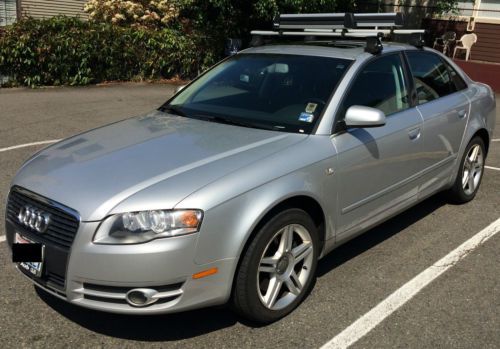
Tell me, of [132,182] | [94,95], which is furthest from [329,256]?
[94,95]

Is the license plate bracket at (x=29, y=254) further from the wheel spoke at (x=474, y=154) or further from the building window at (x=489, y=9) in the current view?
the building window at (x=489, y=9)

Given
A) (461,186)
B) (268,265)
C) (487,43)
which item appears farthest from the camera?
(487,43)

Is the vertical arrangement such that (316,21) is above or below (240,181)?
above

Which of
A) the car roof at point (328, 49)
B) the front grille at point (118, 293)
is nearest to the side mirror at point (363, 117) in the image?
the car roof at point (328, 49)

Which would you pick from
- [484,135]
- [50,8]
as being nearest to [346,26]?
[484,135]

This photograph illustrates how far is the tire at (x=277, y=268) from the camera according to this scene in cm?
303

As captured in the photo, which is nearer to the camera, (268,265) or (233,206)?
(233,206)

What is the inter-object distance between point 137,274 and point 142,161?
739 mm

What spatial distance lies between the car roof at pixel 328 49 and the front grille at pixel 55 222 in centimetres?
222

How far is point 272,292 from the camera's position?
325 centimetres

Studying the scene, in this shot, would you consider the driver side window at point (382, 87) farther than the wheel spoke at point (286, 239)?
Yes

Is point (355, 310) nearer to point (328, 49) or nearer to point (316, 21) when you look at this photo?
point (328, 49)

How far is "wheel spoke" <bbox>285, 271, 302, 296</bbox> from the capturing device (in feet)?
11.1

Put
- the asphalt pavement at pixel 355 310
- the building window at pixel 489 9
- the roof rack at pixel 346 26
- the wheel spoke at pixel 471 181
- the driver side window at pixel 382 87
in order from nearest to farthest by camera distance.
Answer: the asphalt pavement at pixel 355 310 → the driver side window at pixel 382 87 → the roof rack at pixel 346 26 → the wheel spoke at pixel 471 181 → the building window at pixel 489 9
